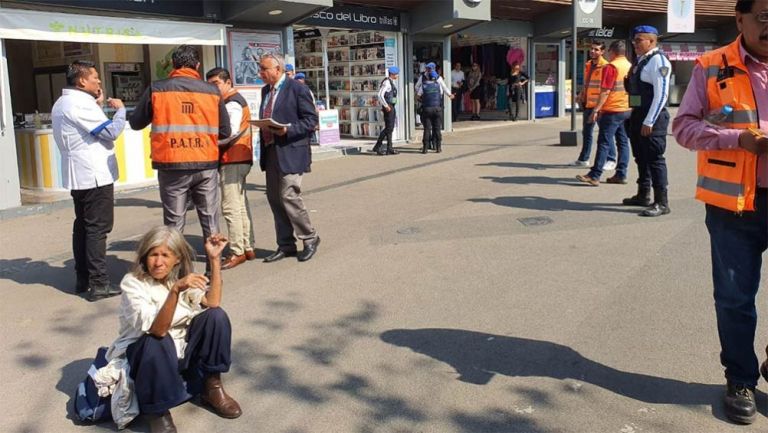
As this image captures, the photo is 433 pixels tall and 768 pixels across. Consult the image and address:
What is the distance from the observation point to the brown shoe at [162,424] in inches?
132

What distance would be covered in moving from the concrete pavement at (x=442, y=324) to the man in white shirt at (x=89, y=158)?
0.37m

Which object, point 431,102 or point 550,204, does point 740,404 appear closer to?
point 550,204

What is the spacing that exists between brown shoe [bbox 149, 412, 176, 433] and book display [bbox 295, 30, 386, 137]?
13331 mm

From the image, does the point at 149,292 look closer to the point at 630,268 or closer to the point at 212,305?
the point at 212,305

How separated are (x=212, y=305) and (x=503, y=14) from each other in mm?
17811

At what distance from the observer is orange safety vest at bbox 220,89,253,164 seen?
6156 mm

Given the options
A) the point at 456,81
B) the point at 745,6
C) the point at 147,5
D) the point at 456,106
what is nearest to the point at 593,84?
the point at 147,5

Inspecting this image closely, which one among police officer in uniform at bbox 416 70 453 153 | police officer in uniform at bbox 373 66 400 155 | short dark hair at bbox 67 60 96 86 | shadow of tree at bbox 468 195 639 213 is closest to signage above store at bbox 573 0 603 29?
police officer in uniform at bbox 416 70 453 153

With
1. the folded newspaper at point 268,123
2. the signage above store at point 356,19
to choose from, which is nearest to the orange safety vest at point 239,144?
the folded newspaper at point 268,123

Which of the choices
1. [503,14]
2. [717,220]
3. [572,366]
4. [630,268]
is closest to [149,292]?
[572,366]

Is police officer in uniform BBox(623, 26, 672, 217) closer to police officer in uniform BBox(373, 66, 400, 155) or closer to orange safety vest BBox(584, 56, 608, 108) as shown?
orange safety vest BBox(584, 56, 608, 108)

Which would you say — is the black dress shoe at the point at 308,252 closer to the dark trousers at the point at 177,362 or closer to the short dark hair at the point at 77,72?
the short dark hair at the point at 77,72

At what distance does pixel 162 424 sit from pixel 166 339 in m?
0.40

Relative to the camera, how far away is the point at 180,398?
3.45 meters
